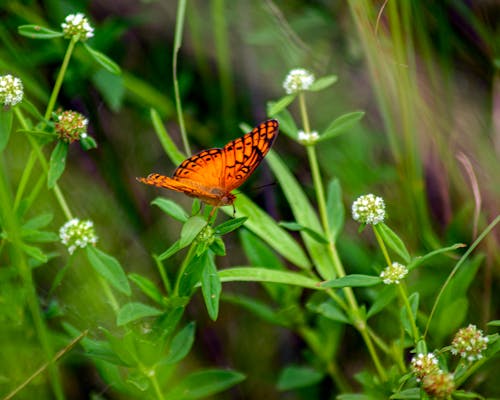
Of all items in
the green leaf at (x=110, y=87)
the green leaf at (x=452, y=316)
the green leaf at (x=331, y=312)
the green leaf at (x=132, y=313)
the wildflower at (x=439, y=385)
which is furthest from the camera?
the green leaf at (x=110, y=87)

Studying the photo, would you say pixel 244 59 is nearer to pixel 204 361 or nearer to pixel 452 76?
pixel 452 76

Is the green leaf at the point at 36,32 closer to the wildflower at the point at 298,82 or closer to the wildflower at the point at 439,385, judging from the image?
the wildflower at the point at 298,82

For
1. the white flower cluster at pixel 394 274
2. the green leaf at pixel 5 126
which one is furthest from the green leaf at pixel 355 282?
the green leaf at pixel 5 126

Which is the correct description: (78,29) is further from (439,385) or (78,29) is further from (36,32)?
(439,385)

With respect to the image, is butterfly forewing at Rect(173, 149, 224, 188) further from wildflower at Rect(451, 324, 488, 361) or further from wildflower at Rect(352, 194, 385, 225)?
wildflower at Rect(451, 324, 488, 361)

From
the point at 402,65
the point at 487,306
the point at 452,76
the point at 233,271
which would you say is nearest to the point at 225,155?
the point at 233,271

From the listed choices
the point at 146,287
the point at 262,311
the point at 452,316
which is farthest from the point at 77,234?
the point at 452,316
